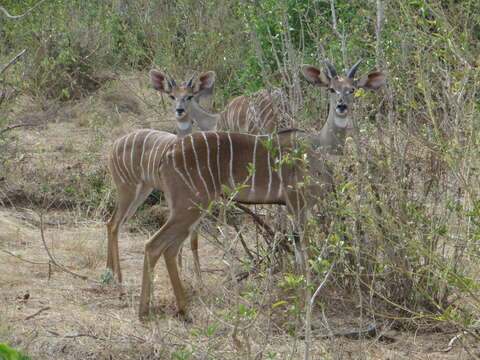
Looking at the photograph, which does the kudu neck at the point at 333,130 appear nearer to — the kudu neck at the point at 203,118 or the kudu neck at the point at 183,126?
the kudu neck at the point at 183,126

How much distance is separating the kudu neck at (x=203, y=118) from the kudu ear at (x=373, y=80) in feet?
6.86

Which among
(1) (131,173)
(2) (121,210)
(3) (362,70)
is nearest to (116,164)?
(1) (131,173)

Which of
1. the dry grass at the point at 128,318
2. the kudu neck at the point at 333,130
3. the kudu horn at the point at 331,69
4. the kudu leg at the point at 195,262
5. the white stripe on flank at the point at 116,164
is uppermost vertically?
the kudu horn at the point at 331,69

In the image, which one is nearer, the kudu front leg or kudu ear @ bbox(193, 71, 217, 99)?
the kudu front leg

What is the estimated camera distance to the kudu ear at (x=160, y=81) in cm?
594

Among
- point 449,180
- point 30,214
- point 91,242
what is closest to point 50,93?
point 30,214

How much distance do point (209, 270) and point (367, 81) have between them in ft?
4.42

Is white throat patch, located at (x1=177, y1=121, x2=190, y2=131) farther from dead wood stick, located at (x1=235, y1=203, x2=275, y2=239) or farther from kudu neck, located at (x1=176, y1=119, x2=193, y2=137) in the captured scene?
dead wood stick, located at (x1=235, y1=203, x2=275, y2=239)

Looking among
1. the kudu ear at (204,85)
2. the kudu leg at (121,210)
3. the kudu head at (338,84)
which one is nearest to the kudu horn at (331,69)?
the kudu head at (338,84)

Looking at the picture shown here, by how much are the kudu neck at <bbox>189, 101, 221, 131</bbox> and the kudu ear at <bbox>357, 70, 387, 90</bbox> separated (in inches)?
82.3

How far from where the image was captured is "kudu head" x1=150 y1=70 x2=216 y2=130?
588 cm

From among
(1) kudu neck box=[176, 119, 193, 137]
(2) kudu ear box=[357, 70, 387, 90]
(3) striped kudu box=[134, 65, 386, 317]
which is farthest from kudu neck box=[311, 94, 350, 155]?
(1) kudu neck box=[176, 119, 193, 137]

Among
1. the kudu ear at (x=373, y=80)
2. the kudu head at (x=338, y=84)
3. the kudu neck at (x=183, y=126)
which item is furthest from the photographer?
the kudu neck at (x=183, y=126)

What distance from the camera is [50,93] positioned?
27.1ft
